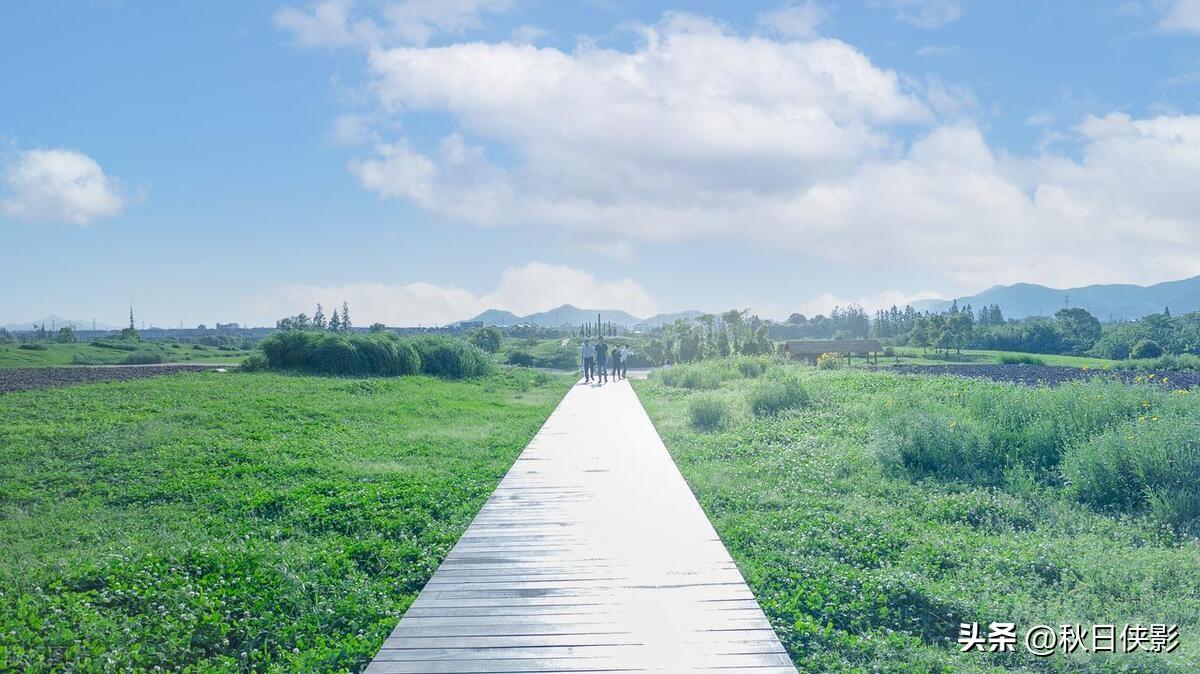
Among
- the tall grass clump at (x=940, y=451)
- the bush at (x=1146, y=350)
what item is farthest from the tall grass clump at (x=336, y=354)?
the bush at (x=1146, y=350)

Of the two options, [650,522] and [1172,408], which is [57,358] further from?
[1172,408]

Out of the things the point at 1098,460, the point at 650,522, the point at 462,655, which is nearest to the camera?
the point at 462,655

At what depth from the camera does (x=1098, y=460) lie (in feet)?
27.0

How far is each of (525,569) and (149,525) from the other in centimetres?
466

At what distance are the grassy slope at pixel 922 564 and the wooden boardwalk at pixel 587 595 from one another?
14.6 inches

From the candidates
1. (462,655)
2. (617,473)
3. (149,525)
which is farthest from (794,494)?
(149,525)

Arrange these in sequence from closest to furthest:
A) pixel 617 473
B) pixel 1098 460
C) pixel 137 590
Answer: pixel 137 590, pixel 1098 460, pixel 617 473

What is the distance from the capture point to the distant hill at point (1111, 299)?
6493 centimetres

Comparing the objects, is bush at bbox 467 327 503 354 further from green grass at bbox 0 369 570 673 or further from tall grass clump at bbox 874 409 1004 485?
tall grass clump at bbox 874 409 1004 485

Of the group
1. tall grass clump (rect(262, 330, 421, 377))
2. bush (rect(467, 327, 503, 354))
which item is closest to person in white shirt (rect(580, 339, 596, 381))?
tall grass clump (rect(262, 330, 421, 377))

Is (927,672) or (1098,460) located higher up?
(1098,460)

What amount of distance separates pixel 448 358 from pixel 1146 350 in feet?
77.8

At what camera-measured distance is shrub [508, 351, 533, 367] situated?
4228cm

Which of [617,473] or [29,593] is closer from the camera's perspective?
[29,593]
